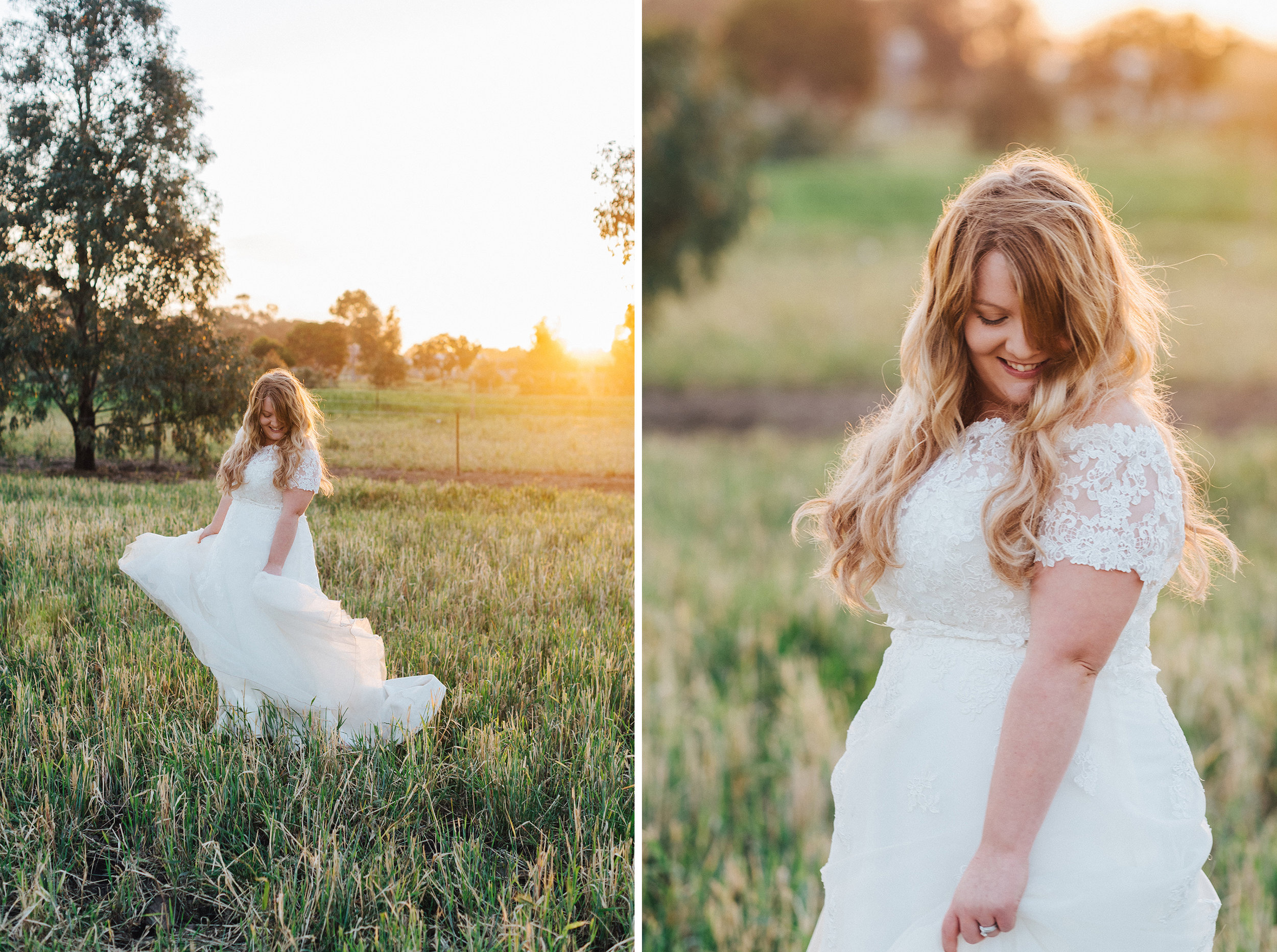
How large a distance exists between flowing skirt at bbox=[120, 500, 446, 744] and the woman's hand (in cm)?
144

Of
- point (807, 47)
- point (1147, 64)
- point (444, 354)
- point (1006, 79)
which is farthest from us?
point (807, 47)

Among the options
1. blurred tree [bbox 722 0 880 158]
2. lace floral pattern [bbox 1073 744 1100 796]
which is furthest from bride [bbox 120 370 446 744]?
blurred tree [bbox 722 0 880 158]

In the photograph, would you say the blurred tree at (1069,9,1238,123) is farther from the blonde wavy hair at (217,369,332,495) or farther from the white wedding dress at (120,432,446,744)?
the white wedding dress at (120,432,446,744)

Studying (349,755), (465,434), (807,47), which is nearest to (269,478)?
(465,434)

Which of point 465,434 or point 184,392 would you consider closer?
point 184,392

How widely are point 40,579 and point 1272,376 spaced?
910cm

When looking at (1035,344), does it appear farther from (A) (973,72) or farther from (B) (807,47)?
(A) (973,72)

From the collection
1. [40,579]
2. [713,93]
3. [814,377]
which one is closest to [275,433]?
[40,579]

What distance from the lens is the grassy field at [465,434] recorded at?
226 centimetres

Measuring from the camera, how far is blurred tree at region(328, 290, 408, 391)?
2256 mm

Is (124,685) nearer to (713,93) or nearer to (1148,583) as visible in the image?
(1148,583)

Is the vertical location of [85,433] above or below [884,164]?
below

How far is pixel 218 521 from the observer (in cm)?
222

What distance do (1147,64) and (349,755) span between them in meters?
13.7
